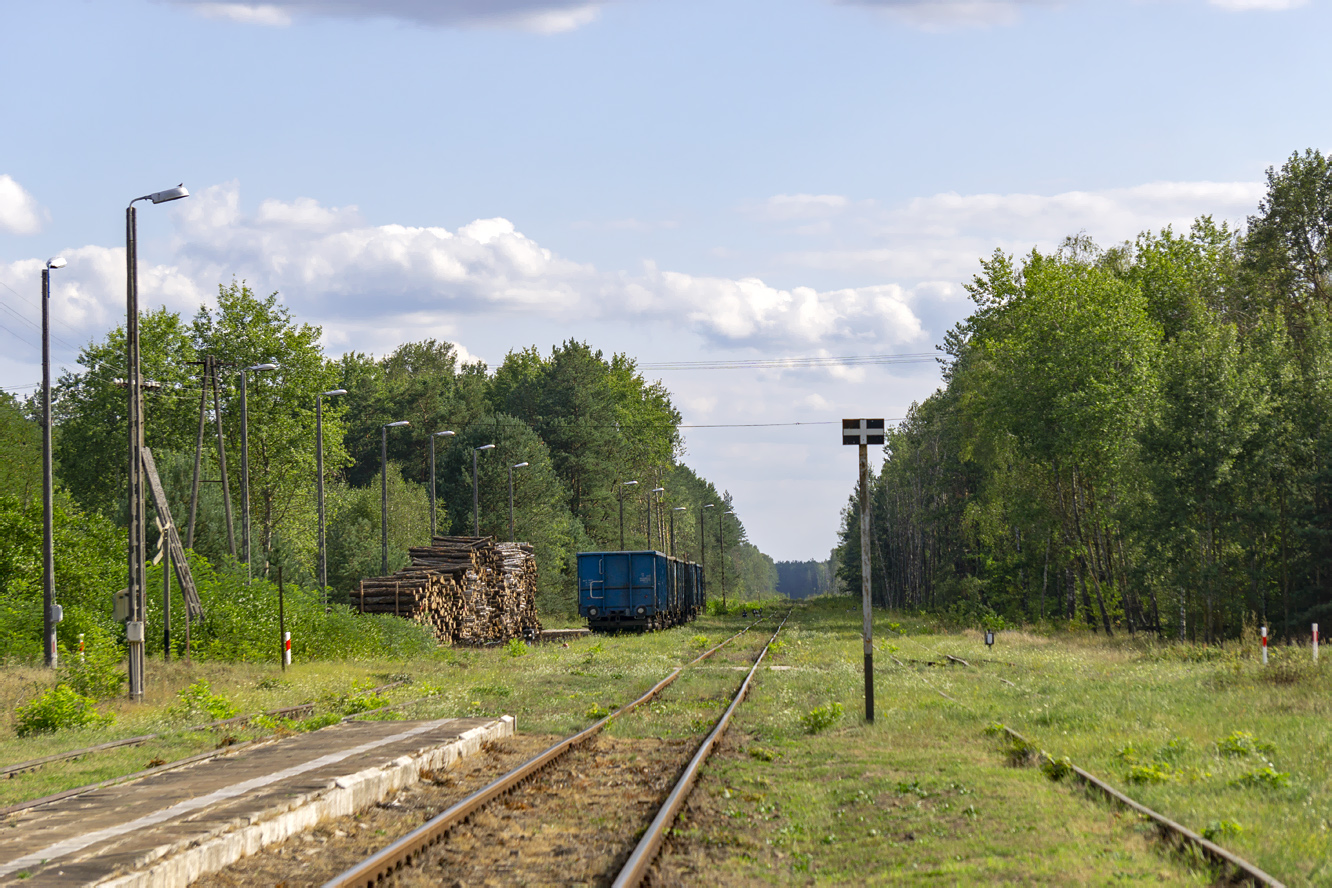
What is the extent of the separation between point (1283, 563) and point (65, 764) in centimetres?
3196

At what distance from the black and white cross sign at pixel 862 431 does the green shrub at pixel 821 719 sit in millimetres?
3705

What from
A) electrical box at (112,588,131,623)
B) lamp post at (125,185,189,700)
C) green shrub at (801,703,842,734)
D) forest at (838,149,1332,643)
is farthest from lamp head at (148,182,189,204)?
forest at (838,149,1332,643)

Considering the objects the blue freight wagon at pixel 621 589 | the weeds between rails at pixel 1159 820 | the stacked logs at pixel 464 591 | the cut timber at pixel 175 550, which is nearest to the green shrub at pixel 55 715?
the cut timber at pixel 175 550

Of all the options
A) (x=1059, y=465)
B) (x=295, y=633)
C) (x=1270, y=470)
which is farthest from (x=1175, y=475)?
(x=295, y=633)

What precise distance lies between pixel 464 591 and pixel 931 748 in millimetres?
27940

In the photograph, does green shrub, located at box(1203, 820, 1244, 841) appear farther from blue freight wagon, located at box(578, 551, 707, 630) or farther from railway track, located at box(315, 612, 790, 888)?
blue freight wagon, located at box(578, 551, 707, 630)

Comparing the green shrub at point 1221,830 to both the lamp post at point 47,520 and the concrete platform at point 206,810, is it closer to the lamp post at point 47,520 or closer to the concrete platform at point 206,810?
the concrete platform at point 206,810

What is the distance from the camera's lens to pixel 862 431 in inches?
617

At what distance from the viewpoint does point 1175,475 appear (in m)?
33.6

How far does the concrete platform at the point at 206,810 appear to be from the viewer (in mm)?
7348

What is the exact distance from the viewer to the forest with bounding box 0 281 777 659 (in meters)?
27.1

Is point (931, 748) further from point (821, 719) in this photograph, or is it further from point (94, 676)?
point (94, 676)

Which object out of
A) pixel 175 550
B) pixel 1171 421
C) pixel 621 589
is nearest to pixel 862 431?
pixel 175 550

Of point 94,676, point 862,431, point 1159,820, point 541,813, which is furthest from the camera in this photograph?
point 94,676
